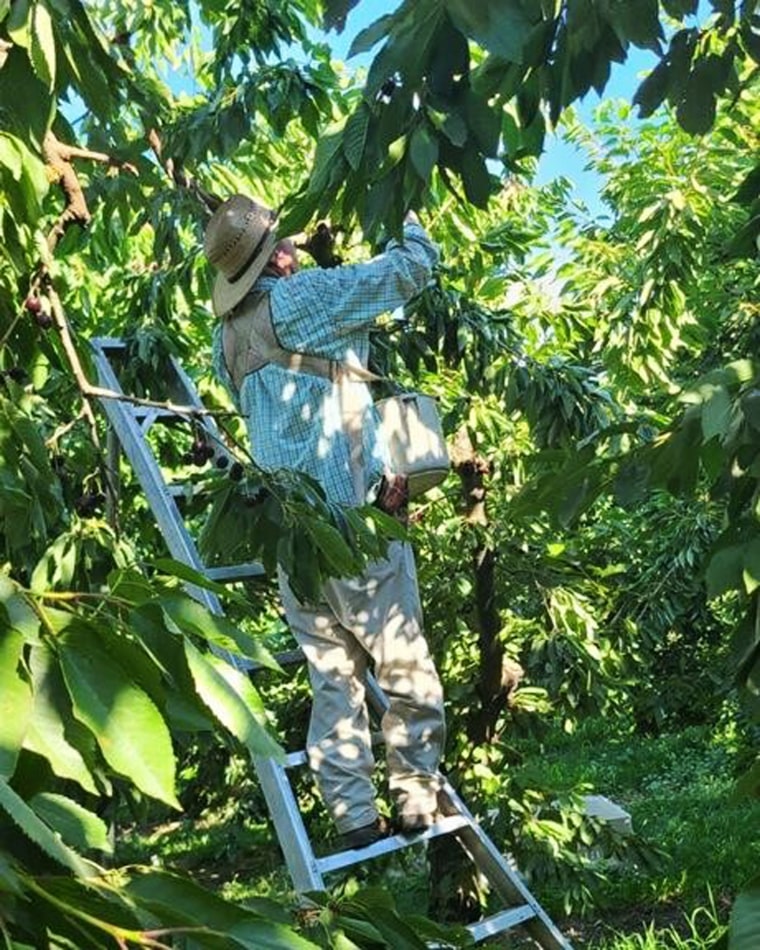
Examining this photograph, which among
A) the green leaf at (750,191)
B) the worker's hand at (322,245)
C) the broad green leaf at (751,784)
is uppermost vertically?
the worker's hand at (322,245)

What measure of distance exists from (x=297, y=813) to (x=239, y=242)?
1543mm

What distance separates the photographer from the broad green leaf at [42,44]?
5.16 ft

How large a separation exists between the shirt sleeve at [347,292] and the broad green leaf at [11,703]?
2568mm

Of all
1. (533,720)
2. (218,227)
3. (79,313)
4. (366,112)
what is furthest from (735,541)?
(79,313)

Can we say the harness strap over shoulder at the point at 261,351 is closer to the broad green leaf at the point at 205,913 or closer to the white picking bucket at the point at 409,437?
the white picking bucket at the point at 409,437

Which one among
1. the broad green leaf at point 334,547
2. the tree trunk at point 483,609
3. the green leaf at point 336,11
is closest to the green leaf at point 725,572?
the broad green leaf at point 334,547

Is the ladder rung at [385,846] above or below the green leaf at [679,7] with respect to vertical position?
below

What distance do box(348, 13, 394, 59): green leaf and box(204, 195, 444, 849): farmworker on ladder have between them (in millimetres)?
1540

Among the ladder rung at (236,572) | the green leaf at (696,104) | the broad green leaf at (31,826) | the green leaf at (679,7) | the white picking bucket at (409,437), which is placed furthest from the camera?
the white picking bucket at (409,437)

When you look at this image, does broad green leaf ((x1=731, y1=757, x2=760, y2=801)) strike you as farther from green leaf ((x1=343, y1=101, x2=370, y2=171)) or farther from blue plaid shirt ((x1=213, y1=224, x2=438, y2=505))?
blue plaid shirt ((x1=213, y1=224, x2=438, y2=505))

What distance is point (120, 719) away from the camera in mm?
934

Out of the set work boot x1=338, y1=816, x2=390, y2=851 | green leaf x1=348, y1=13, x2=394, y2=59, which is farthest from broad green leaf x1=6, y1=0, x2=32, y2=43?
work boot x1=338, y1=816, x2=390, y2=851

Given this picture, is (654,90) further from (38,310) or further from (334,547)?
(38,310)

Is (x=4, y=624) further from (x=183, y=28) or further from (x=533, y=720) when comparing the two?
(x=183, y=28)
